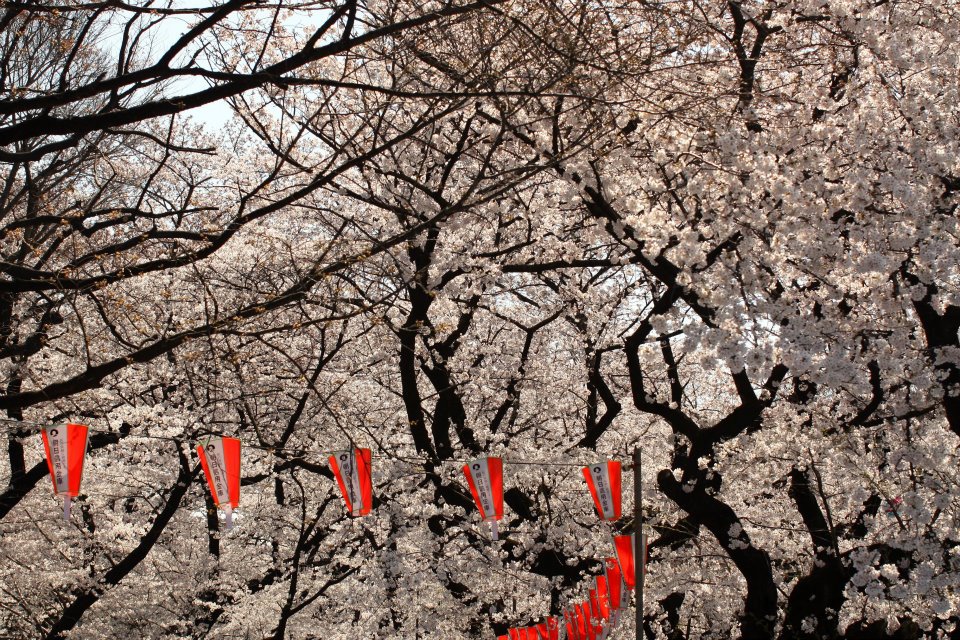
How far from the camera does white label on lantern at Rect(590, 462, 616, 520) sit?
30.1 ft

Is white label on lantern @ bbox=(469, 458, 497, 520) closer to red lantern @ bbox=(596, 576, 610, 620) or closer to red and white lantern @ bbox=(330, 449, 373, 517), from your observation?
red and white lantern @ bbox=(330, 449, 373, 517)

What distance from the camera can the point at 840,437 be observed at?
8.39 metres

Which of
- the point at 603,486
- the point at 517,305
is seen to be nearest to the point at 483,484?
the point at 603,486

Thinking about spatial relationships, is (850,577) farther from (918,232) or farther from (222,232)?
(222,232)

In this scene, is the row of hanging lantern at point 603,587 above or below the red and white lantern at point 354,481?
below

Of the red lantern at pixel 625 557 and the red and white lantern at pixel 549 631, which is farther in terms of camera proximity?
the red and white lantern at pixel 549 631

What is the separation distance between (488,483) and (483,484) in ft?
0.16

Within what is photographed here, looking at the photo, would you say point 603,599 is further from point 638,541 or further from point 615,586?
point 638,541

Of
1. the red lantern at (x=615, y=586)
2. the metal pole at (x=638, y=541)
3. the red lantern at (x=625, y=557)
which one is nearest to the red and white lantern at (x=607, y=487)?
the metal pole at (x=638, y=541)

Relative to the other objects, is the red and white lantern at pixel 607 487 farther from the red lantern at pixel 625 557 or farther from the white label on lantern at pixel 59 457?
the white label on lantern at pixel 59 457

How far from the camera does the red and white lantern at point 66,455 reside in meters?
7.19

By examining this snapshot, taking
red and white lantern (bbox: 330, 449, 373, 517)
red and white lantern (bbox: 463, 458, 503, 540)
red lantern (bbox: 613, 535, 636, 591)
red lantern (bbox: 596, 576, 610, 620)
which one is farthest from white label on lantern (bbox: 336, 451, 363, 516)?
red lantern (bbox: 596, 576, 610, 620)

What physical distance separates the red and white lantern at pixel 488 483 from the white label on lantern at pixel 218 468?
2.26m

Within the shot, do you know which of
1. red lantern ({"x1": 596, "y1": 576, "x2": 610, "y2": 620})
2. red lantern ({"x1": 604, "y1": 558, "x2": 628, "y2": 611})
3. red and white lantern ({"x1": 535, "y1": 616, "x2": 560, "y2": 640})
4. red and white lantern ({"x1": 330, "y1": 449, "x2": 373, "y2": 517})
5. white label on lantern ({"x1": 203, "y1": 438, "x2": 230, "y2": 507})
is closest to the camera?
white label on lantern ({"x1": 203, "y1": 438, "x2": 230, "y2": 507})
